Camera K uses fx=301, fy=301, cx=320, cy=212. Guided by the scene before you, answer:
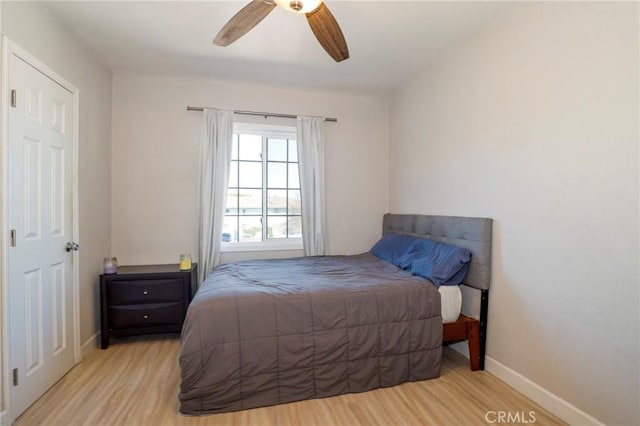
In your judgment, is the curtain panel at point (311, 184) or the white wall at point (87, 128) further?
the curtain panel at point (311, 184)

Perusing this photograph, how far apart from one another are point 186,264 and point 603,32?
3.29 meters

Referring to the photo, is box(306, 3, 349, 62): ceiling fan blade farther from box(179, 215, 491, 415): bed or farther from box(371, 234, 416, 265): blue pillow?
box(371, 234, 416, 265): blue pillow

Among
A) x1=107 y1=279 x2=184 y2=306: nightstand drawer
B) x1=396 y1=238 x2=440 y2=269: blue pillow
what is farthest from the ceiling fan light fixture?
x1=107 y1=279 x2=184 y2=306: nightstand drawer

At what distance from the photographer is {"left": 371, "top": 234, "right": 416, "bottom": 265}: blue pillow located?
110 inches

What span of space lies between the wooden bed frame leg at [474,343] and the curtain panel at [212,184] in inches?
93.6

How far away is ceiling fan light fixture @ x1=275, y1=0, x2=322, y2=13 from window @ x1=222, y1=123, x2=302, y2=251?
1942mm

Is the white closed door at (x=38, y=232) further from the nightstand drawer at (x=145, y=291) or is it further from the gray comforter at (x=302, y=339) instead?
the gray comforter at (x=302, y=339)

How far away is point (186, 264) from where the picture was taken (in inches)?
111

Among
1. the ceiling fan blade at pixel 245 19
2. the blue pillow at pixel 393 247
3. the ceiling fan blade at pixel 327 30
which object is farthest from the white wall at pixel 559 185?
the ceiling fan blade at pixel 245 19

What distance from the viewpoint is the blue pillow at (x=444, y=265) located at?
219cm

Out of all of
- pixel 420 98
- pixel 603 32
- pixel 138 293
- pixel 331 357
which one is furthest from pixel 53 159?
pixel 603 32

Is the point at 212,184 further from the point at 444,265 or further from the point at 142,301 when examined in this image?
the point at 444,265

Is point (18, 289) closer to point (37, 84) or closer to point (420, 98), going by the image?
point (37, 84)

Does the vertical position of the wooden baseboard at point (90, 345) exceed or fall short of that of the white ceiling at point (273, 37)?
it falls short
